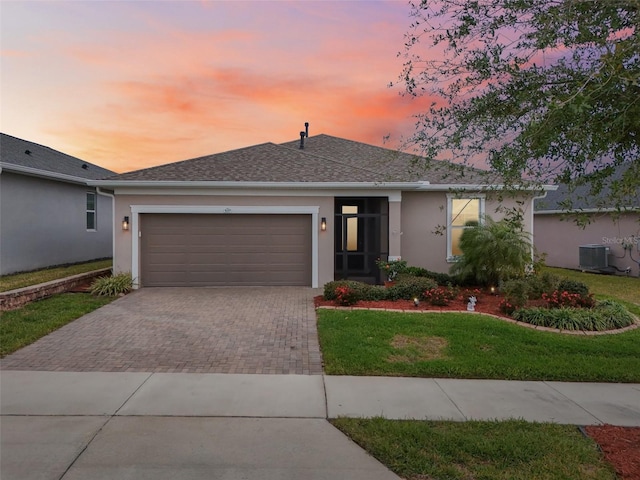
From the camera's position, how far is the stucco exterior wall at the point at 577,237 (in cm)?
1620

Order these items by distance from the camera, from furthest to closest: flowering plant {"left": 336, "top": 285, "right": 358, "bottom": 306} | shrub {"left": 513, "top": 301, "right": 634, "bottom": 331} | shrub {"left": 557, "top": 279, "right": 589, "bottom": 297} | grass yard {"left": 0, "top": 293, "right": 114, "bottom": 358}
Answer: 1. shrub {"left": 557, "top": 279, "right": 589, "bottom": 297}
2. flowering plant {"left": 336, "top": 285, "right": 358, "bottom": 306}
3. shrub {"left": 513, "top": 301, "right": 634, "bottom": 331}
4. grass yard {"left": 0, "top": 293, "right": 114, "bottom": 358}

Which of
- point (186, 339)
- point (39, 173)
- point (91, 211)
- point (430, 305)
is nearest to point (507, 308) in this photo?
point (430, 305)

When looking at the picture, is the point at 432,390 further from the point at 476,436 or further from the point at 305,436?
the point at 305,436

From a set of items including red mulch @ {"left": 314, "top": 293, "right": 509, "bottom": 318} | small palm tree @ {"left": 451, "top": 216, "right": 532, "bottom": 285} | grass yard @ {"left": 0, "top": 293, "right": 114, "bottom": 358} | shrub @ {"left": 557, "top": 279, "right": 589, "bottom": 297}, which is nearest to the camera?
grass yard @ {"left": 0, "top": 293, "right": 114, "bottom": 358}

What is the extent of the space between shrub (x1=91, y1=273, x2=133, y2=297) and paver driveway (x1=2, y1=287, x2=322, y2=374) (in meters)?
0.76

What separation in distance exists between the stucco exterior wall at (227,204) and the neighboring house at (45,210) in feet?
12.7

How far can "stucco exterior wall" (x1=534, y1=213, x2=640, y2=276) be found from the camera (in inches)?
638

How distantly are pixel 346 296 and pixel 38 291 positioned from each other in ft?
24.7

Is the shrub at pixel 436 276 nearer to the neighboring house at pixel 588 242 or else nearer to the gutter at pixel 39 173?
the neighboring house at pixel 588 242

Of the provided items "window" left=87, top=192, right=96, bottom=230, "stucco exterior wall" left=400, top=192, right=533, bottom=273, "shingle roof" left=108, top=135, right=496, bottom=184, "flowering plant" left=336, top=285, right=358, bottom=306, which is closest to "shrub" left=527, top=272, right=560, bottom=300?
"shingle roof" left=108, top=135, right=496, bottom=184

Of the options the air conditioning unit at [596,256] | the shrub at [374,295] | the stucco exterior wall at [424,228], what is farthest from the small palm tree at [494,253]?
the air conditioning unit at [596,256]

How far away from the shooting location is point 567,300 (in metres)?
8.97

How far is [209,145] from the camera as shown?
19.0 meters

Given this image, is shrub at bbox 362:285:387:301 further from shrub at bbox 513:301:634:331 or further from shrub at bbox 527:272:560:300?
shrub at bbox 527:272:560:300
